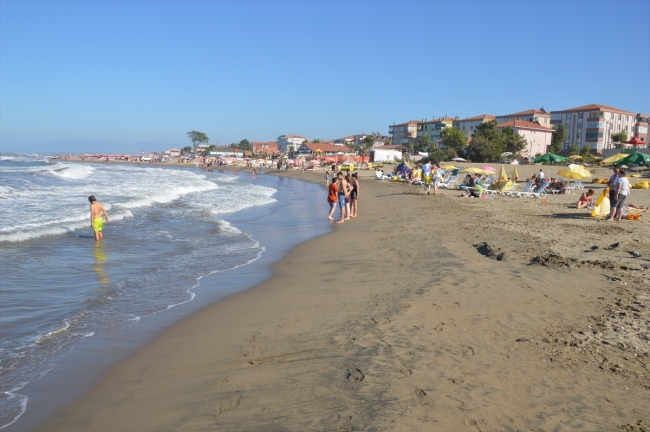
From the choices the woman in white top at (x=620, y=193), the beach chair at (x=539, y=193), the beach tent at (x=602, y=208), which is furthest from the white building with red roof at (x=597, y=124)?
the woman in white top at (x=620, y=193)

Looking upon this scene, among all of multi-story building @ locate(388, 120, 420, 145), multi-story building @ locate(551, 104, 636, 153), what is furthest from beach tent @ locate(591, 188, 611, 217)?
multi-story building @ locate(388, 120, 420, 145)

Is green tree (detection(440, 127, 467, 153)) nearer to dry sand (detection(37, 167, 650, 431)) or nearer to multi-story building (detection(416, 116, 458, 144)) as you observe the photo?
multi-story building (detection(416, 116, 458, 144))

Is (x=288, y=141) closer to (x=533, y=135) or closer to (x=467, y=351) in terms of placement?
(x=533, y=135)

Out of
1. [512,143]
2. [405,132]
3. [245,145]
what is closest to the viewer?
[512,143]

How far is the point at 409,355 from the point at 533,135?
257 ft

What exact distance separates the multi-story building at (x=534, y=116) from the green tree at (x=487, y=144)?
2794 cm

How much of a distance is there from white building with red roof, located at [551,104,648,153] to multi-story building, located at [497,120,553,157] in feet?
21.9

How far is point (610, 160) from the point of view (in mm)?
31594

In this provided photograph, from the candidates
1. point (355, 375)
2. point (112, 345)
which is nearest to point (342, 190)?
point (112, 345)

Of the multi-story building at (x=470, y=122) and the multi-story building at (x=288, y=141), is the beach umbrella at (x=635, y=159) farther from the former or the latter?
the multi-story building at (x=288, y=141)

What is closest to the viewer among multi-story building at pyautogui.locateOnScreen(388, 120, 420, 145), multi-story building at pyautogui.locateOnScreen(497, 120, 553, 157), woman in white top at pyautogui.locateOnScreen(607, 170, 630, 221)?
woman in white top at pyautogui.locateOnScreen(607, 170, 630, 221)

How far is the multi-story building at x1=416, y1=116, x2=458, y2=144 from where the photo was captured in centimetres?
9081

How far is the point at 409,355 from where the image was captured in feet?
14.0

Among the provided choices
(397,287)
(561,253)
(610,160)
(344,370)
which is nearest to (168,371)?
(344,370)
